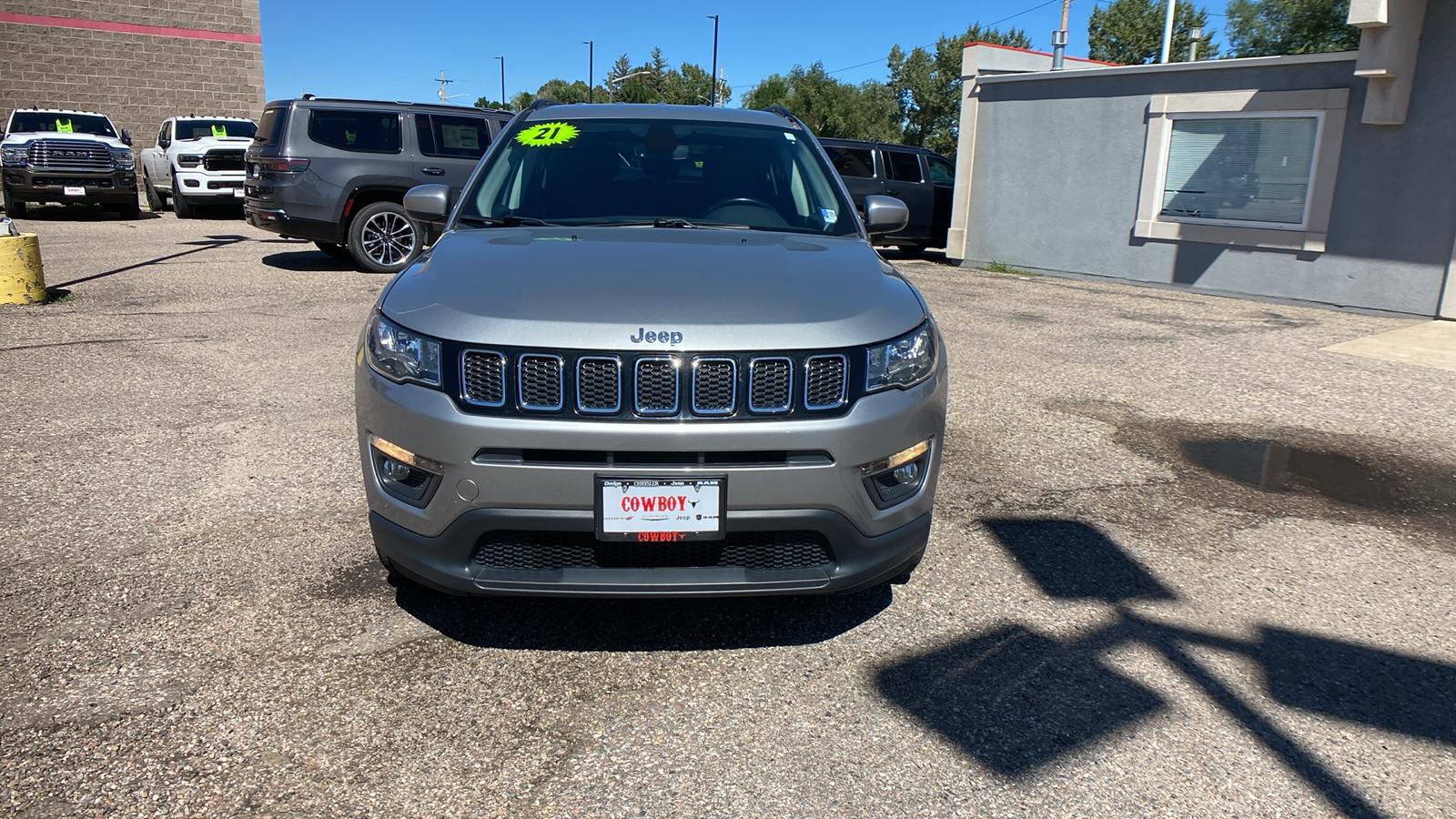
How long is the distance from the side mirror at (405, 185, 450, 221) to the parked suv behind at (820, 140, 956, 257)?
40.1 ft

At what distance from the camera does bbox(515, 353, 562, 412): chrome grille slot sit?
2.68 m

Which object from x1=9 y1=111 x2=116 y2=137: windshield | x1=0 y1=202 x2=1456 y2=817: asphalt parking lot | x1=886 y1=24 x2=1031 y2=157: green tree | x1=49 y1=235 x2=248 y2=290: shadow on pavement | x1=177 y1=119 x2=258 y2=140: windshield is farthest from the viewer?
x1=886 y1=24 x2=1031 y2=157: green tree

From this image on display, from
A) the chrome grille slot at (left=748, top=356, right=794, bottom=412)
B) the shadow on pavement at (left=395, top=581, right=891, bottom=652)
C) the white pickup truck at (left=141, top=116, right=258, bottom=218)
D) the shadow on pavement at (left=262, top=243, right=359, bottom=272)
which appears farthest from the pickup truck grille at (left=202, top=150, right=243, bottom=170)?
the chrome grille slot at (left=748, top=356, right=794, bottom=412)

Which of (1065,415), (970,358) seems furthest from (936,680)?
(970,358)

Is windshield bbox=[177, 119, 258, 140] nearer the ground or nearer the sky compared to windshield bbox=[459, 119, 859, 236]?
nearer the sky

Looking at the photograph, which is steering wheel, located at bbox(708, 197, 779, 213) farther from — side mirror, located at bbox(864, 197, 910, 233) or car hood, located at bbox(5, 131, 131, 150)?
car hood, located at bbox(5, 131, 131, 150)

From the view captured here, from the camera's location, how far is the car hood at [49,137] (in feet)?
59.5

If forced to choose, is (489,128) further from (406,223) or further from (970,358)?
(970,358)

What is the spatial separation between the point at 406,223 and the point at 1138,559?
10.6 metres

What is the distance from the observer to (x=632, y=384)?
268cm

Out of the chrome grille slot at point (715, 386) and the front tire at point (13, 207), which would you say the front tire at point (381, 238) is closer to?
the chrome grille slot at point (715, 386)

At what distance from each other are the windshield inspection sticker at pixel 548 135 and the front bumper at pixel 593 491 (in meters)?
1.80

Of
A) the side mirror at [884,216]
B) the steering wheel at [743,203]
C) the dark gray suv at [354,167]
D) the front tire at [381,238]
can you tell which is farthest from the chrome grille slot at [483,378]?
the front tire at [381,238]

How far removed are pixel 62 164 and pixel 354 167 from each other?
10.1m
